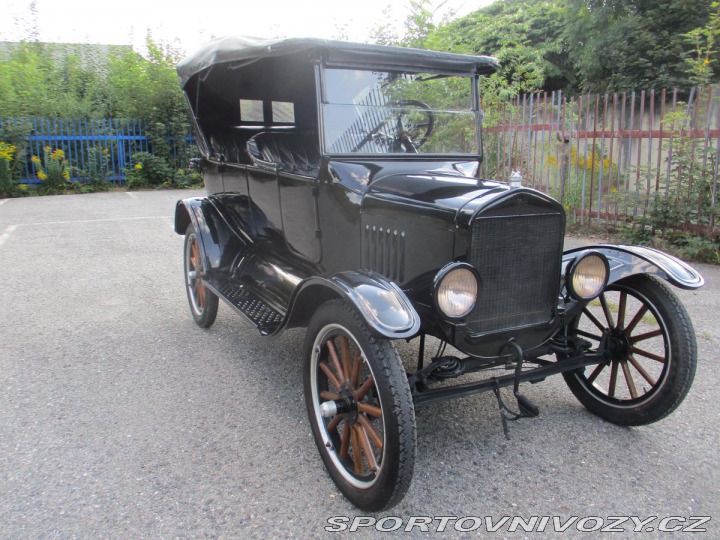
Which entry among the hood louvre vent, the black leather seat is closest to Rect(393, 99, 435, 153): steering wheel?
the black leather seat

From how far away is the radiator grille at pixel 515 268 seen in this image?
2.42 m

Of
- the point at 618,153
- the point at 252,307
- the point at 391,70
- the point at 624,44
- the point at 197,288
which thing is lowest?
the point at 197,288

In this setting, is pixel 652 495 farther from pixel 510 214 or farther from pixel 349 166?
pixel 349 166

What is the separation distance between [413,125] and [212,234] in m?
1.82

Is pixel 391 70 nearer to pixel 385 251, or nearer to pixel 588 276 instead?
pixel 385 251

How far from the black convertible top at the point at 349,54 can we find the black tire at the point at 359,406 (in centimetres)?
141

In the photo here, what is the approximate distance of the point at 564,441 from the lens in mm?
2756

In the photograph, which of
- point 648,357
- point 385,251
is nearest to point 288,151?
point 385,251

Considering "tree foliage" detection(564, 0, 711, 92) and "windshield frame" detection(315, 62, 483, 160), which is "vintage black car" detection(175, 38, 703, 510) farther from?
"tree foliage" detection(564, 0, 711, 92)

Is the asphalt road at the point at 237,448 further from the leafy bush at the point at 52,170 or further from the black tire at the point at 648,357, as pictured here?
the leafy bush at the point at 52,170

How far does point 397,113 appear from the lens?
128 inches

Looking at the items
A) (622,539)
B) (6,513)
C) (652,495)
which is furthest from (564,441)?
(6,513)

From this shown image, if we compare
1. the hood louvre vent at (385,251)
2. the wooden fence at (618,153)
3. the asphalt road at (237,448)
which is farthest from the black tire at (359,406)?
the wooden fence at (618,153)

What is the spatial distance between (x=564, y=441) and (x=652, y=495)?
1.56 ft
